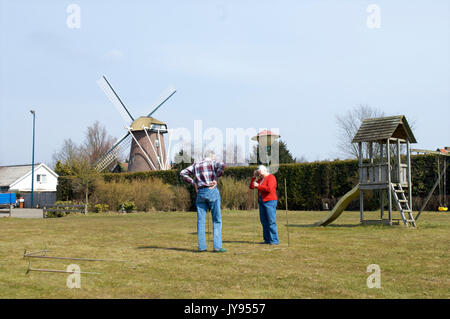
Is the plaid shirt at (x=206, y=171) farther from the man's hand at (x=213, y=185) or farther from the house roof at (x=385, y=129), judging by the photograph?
the house roof at (x=385, y=129)

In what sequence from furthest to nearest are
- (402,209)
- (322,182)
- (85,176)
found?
(85,176), (322,182), (402,209)

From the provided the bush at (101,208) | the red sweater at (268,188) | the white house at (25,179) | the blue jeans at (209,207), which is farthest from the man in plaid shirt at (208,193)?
the white house at (25,179)

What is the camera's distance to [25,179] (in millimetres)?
61750

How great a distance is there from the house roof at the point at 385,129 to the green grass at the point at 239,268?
171 inches

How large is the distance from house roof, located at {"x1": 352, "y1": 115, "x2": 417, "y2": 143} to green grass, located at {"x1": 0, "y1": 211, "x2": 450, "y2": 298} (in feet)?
14.3

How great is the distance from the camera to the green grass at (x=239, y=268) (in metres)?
5.05

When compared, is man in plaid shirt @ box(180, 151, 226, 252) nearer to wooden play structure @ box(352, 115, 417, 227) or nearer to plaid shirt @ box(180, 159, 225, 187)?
plaid shirt @ box(180, 159, 225, 187)

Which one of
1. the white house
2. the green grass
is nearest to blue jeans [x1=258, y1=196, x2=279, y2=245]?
the green grass

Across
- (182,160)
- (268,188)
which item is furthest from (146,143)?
(268,188)

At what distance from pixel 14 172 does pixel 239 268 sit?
64.2 metres

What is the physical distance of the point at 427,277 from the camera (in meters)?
5.84

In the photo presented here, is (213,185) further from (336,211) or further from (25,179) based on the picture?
(25,179)

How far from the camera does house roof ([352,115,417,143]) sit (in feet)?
46.4

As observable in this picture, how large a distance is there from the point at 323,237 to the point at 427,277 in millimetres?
4927
